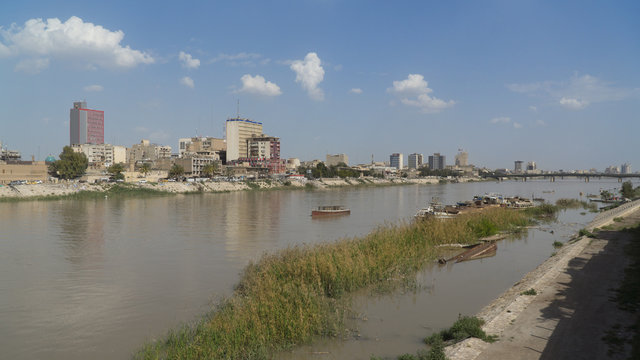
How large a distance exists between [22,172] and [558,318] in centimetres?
10303

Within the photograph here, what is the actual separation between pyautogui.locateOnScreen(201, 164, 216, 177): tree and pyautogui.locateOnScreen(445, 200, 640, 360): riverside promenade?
112 metres

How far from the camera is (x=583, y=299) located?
12.8m

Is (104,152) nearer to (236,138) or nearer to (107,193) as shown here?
(236,138)

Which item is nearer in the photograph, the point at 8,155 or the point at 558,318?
the point at 558,318

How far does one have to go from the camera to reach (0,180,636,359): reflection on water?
39.9 feet

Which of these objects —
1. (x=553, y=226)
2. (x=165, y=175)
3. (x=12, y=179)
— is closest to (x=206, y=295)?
(x=553, y=226)

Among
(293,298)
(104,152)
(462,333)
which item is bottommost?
(462,333)

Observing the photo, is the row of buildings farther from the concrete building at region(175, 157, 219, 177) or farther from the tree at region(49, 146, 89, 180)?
the tree at region(49, 146, 89, 180)

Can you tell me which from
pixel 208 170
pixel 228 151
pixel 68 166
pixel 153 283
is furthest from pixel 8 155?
pixel 153 283

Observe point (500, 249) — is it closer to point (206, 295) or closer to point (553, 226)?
point (553, 226)

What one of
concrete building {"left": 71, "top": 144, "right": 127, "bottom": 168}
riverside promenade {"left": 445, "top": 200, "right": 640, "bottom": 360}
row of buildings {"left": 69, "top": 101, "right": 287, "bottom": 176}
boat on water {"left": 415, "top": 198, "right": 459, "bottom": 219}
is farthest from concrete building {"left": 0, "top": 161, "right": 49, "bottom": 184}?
riverside promenade {"left": 445, "top": 200, "right": 640, "bottom": 360}

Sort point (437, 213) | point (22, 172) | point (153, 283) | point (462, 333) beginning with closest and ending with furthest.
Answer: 1. point (462, 333)
2. point (153, 283)
3. point (437, 213)
4. point (22, 172)

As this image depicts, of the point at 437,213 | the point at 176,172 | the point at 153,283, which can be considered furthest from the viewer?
the point at 176,172

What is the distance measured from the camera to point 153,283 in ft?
60.7
